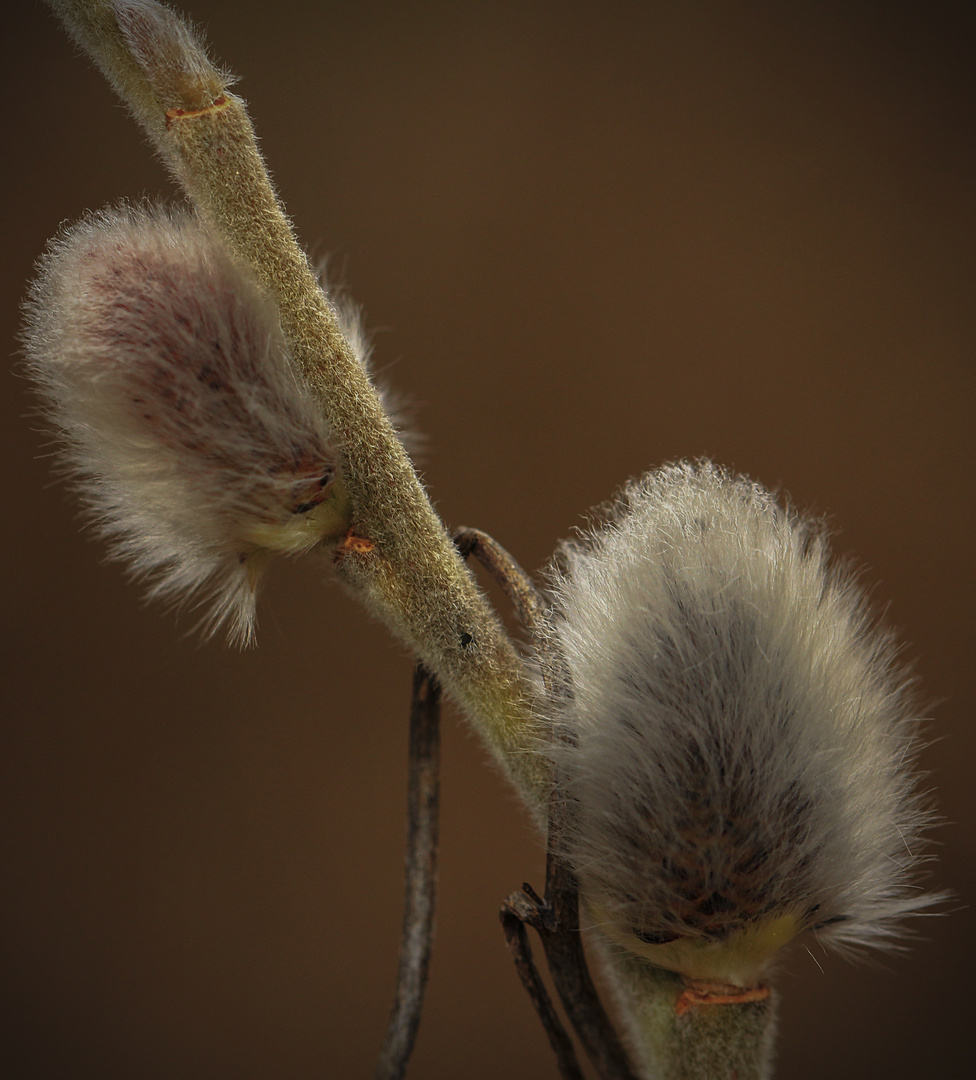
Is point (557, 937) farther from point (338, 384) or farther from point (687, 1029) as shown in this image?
point (338, 384)

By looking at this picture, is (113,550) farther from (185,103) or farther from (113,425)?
(185,103)

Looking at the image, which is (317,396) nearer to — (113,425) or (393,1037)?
(113,425)

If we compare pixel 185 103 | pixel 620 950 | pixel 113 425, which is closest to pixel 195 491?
pixel 113 425

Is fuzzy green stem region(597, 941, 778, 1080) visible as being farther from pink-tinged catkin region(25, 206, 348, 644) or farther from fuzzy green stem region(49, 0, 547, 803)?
pink-tinged catkin region(25, 206, 348, 644)

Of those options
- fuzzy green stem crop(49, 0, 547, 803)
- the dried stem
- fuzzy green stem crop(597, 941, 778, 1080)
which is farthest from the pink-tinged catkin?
fuzzy green stem crop(597, 941, 778, 1080)

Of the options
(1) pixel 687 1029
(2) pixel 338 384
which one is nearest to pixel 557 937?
(1) pixel 687 1029

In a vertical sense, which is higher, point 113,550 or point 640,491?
point 640,491

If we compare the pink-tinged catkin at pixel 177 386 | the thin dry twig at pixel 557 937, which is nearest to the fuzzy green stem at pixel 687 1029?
Answer: the thin dry twig at pixel 557 937
